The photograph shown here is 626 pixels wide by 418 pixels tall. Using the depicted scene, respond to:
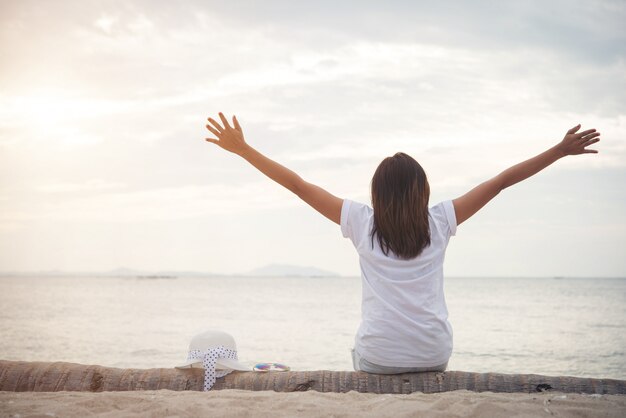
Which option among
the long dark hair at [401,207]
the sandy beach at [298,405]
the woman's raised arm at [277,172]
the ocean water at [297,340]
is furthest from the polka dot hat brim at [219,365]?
the ocean water at [297,340]

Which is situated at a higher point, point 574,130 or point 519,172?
point 574,130

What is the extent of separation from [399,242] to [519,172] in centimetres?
107

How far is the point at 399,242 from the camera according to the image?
3809 mm

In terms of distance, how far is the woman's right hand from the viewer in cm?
Result: 419

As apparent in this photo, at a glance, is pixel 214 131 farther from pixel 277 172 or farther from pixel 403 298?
pixel 403 298

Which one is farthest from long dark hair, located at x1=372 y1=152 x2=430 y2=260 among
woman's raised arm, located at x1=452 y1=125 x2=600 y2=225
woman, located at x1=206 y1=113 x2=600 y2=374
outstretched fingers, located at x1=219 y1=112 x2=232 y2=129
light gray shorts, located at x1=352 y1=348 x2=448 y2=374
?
outstretched fingers, located at x1=219 y1=112 x2=232 y2=129

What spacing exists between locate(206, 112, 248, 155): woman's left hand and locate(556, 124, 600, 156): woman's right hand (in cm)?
238

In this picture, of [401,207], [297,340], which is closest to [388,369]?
[401,207]

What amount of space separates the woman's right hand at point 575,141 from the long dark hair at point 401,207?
3.89ft

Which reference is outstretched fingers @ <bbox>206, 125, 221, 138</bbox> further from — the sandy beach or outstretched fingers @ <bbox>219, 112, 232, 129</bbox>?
the sandy beach

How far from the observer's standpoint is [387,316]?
12.6 ft

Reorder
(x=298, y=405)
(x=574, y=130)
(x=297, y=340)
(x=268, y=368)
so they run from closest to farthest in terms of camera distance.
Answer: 1. (x=298, y=405)
2. (x=574, y=130)
3. (x=268, y=368)
4. (x=297, y=340)

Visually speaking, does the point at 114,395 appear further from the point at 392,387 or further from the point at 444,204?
the point at 444,204

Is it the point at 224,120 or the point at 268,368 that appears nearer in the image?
the point at 224,120
